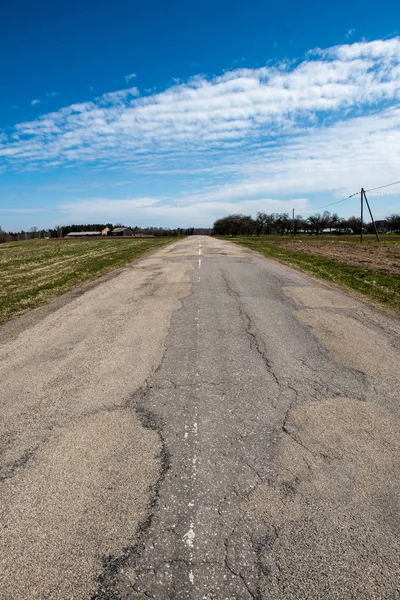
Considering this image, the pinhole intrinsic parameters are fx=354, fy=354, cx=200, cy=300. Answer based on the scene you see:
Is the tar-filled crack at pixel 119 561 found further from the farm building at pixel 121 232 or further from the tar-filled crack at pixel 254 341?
the farm building at pixel 121 232

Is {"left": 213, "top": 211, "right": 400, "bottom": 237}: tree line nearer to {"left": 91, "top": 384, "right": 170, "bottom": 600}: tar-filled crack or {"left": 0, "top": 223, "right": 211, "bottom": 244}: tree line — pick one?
{"left": 0, "top": 223, "right": 211, "bottom": 244}: tree line

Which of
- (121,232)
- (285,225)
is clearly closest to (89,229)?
(121,232)

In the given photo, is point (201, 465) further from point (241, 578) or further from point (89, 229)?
point (89, 229)

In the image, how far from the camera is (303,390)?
15.9 feet

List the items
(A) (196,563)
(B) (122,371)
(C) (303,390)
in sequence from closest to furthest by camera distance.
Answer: (A) (196,563) < (C) (303,390) < (B) (122,371)

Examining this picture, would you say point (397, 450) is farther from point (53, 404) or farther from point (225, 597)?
point (53, 404)

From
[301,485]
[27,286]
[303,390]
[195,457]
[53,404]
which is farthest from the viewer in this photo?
[27,286]

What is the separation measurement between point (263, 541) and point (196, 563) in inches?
20.0

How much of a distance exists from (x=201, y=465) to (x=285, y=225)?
405 ft

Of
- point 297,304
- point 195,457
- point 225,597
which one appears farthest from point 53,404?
point 297,304

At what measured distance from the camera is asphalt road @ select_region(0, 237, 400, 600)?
2348 mm

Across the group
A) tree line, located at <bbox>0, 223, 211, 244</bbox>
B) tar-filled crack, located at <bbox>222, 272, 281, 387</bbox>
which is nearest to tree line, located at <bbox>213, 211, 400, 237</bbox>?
tree line, located at <bbox>0, 223, 211, 244</bbox>

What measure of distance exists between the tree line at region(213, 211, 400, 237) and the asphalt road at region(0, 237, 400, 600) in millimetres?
106117

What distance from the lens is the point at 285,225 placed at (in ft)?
395
